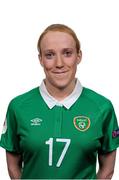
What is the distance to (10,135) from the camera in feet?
9.52

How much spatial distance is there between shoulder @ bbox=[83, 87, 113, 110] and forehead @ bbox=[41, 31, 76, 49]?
11.6 inches

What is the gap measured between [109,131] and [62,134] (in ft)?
0.94

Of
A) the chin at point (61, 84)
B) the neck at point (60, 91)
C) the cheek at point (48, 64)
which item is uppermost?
the cheek at point (48, 64)

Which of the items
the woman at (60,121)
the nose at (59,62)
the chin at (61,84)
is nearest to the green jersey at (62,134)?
the woman at (60,121)

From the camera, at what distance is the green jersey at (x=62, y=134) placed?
8.89 ft

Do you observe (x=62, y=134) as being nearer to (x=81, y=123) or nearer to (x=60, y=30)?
(x=81, y=123)

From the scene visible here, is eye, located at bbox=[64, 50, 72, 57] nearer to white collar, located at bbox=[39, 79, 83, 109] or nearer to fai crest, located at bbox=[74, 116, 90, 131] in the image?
white collar, located at bbox=[39, 79, 83, 109]

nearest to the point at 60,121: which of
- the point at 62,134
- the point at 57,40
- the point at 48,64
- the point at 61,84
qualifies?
the point at 62,134

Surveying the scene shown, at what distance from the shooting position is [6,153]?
296 cm

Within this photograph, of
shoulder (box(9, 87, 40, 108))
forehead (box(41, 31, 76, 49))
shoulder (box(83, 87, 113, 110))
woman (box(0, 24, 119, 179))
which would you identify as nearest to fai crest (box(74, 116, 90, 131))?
woman (box(0, 24, 119, 179))

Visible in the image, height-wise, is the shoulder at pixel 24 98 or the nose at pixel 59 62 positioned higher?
the nose at pixel 59 62

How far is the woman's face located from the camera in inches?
105

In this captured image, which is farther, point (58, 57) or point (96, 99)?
point (96, 99)

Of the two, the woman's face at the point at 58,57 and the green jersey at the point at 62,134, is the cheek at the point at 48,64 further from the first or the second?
the green jersey at the point at 62,134
